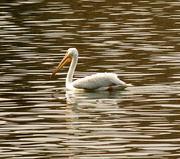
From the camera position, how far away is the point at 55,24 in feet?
93.0

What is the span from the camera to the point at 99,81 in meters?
16.6

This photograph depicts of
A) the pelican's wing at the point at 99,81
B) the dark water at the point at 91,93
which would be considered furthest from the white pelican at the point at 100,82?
the dark water at the point at 91,93

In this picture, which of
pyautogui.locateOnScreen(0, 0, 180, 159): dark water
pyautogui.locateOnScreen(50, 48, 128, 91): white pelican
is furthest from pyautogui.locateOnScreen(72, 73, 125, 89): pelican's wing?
pyautogui.locateOnScreen(0, 0, 180, 159): dark water

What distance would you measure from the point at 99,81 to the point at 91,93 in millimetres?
329

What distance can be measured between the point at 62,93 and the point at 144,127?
4235mm

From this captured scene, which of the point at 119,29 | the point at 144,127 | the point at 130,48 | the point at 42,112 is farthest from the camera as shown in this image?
the point at 119,29

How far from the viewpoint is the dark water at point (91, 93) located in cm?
1168

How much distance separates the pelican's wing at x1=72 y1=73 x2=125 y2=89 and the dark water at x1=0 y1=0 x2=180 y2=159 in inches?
7.5

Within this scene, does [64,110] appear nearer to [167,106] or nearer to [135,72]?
[167,106]

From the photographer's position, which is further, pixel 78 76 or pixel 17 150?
pixel 78 76

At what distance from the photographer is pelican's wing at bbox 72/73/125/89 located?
651 inches

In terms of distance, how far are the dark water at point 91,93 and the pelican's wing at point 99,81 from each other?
0.19m

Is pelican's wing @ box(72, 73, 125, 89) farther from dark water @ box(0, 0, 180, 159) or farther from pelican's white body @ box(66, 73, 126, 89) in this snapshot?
dark water @ box(0, 0, 180, 159)

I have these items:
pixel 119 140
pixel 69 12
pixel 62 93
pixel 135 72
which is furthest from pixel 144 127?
pixel 69 12
